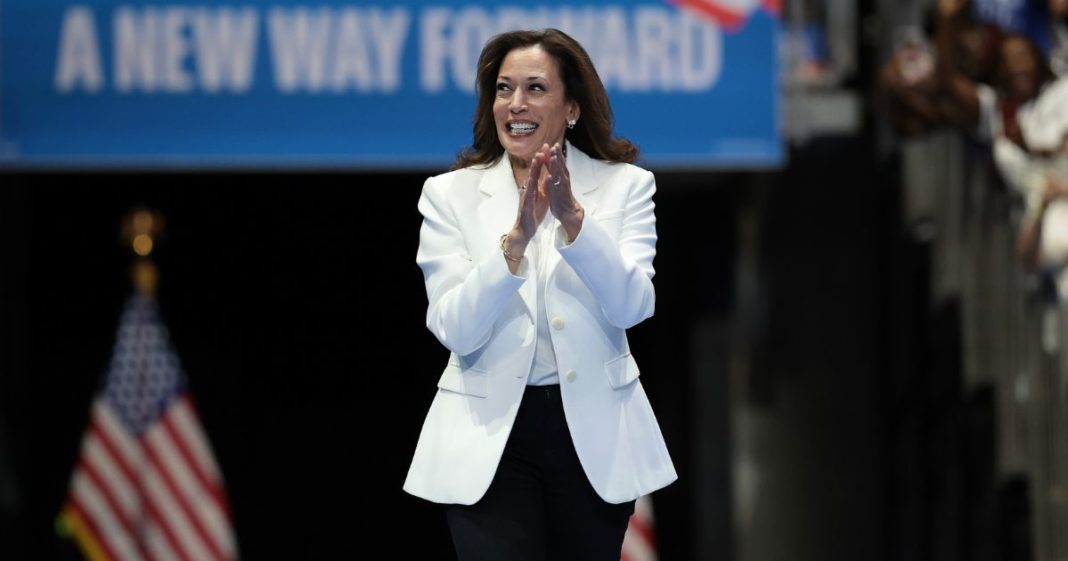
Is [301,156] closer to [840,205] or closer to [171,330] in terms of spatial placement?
[171,330]

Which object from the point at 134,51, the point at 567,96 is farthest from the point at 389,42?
the point at 567,96

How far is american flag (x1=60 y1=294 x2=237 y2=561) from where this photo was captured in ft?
31.2

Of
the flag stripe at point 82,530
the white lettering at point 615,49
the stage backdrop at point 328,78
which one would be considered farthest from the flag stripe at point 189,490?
the white lettering at point 615,49

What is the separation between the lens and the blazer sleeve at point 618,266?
321cm

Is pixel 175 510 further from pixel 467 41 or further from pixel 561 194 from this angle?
pixel 561 194

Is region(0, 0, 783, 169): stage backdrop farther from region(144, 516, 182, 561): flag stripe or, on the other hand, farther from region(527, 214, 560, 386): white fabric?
region(527, 214, 560, 386): white fabric

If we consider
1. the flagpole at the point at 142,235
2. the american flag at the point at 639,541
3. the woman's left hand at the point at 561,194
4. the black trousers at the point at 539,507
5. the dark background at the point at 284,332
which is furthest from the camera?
the dark background at the point at 284,332

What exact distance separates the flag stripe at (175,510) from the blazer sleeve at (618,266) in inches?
255

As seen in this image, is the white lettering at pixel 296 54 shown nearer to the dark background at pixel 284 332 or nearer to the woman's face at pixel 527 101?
the dark background at pixel 284 332

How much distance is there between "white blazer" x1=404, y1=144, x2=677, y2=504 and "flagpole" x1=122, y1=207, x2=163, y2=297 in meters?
6.91

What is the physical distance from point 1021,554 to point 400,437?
408 centimetres

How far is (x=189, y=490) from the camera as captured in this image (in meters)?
9.55

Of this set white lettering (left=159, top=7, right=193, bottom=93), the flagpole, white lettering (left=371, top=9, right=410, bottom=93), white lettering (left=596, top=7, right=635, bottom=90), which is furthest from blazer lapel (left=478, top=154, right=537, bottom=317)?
the flagpole

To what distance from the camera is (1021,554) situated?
757cm
